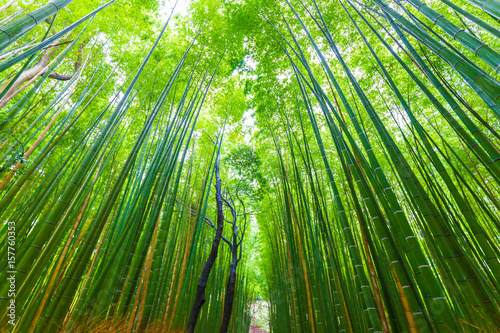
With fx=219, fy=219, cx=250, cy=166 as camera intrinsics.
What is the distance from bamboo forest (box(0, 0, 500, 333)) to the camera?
1185mm

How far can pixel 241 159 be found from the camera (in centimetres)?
536

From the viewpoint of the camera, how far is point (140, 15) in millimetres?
3564

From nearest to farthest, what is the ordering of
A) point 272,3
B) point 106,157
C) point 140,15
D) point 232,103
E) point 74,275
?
point 74,275
point 106,157
point 272,3
point 140,15
point 232,103

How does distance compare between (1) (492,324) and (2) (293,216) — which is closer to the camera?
(1) (492,324)

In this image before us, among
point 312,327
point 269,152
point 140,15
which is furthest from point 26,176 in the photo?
point 269,152

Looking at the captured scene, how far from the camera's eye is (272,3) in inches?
129

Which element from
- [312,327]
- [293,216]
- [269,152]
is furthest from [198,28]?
[312,327]

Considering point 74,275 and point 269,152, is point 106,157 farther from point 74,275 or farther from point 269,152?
point 269,152

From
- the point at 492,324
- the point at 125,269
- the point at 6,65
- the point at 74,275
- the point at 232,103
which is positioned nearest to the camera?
the point at 492,324

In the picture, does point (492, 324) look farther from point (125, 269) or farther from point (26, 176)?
point (26, 176)

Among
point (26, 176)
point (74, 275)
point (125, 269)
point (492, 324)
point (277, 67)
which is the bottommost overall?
point (492, 324)

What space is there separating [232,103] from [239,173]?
5.40ft

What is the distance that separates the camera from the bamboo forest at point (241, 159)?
1.18 meters

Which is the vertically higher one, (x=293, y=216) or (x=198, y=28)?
(x=198, y=28)
